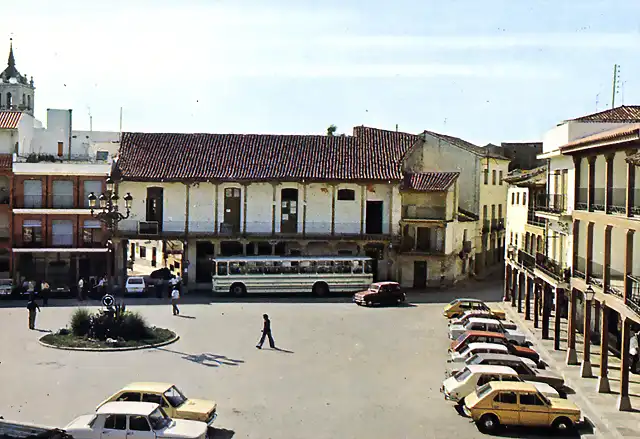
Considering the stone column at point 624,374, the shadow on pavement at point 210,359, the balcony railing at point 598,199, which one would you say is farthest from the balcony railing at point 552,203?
the shadow on pavement at point 210,359

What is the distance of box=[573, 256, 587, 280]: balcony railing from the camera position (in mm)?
28334

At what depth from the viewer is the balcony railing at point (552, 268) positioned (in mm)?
29814

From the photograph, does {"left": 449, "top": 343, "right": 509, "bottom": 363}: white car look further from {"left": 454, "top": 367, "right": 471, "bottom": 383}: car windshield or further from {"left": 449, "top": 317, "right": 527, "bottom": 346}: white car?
{"left": 449, "top": 317, "right": 527, "bottom": 346}: white car

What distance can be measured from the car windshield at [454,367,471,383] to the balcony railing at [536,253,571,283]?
Result: 808 centimetres

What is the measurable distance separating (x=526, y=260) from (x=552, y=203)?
528 cm

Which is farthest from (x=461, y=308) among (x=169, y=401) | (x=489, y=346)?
(x=169, y=401)

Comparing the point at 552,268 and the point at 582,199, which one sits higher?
the point at 582,199

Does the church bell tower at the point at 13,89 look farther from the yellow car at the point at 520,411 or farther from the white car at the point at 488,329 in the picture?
the yellow car at the point at 520,411

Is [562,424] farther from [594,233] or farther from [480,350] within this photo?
[594,233]

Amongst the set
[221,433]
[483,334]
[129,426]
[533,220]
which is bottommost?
[221,433]

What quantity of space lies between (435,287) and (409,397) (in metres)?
26.1

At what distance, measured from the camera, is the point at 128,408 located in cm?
1873

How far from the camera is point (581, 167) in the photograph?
29797mm

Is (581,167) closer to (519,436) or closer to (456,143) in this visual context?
(519,436)
